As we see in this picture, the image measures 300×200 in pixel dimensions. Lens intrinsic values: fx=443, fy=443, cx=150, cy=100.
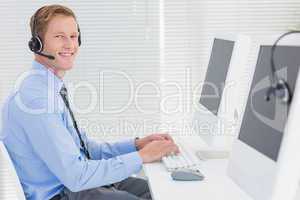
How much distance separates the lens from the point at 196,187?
59.6 inches

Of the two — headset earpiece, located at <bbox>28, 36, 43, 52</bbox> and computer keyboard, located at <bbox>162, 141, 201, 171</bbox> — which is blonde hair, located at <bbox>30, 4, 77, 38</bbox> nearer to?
headset earpiece, located at <bbox>28, 36, 43, 52</bbox>

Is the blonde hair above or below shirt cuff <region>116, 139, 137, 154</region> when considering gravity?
above

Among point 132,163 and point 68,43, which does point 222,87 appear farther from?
point 68,43

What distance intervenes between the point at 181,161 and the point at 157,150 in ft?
0.40

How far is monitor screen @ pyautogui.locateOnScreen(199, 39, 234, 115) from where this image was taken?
5.81 feet

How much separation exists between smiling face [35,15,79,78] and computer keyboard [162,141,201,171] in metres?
0.57

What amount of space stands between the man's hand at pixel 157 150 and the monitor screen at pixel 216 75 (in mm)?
230

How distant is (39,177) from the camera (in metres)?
1.66

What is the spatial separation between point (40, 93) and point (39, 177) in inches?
12.7

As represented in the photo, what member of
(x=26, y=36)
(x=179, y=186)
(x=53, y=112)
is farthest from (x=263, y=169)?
(x=26, y=36)

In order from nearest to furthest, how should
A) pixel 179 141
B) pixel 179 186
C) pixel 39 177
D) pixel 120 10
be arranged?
1. pixel 179 186
2. pixel 39 177
3. pixel 179 141
4. pixel 120 10

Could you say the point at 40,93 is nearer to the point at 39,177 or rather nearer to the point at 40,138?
the point at 40,138

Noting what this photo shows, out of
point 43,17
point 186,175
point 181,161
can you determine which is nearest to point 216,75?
point 181,161

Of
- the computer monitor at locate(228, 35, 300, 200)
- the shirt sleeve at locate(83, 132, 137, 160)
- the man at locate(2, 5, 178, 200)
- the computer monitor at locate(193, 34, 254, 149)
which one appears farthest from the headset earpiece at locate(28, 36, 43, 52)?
Answer: the computer monitor at locate(228, 35, 300, 200)
